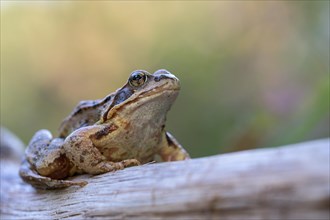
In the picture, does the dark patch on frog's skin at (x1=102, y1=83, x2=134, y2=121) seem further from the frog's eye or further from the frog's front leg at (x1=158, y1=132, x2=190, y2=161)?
the frog's front leg at (x1=158, y1=132, x2=190, y2=161)

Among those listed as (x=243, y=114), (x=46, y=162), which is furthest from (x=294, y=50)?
(x=46, y=162)

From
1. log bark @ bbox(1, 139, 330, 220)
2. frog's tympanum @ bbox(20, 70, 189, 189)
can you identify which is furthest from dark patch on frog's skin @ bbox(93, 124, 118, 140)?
log bark @ bbox(1, 139, 330, 220)

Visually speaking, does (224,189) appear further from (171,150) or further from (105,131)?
(171,150)

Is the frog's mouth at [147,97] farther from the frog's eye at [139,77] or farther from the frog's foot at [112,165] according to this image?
the frog's foot at [112,165]

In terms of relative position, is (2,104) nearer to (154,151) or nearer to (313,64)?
(313,64)

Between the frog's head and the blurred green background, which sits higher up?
the frog's head

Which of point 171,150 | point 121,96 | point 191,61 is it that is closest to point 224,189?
point 121,96
